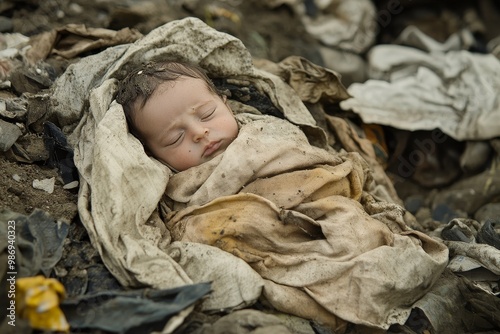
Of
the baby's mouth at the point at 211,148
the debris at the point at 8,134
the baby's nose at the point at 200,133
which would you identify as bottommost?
the debris at the point at 8,134

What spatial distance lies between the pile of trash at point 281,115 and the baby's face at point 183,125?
39cm

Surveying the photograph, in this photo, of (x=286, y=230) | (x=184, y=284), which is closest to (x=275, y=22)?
(x=286, y=230)

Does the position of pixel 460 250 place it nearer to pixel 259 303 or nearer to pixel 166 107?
pixel 259 303

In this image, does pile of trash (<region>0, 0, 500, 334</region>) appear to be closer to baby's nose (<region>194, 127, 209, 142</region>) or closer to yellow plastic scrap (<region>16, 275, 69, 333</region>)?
yellow plastic scrap (<region>16, 275, 69, 333</region>)

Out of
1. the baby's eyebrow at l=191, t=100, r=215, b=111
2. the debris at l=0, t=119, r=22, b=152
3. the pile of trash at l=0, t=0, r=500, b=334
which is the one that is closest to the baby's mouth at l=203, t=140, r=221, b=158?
A: the baby's eyebrow at l=191, t=100, r=215, b=111

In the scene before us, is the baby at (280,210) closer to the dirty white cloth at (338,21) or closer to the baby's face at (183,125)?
the baby's face at (183,125)

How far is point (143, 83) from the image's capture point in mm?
2848

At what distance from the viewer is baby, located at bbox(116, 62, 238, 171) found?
9.13 feet

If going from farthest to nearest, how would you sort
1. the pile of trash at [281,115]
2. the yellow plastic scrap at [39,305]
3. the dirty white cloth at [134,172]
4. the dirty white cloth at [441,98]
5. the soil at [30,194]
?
1. the dirty white cloth at [441,98]
2. the soil at [30,194]
3. the dirty white cloth at [134,172]
4. the pile of trash at [281,115]
5. the yellow plastic scrap at [39,305]

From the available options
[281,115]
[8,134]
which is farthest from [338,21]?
[8,134]

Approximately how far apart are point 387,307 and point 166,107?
Result: 127 cm

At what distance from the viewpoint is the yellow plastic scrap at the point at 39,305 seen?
2.04 m

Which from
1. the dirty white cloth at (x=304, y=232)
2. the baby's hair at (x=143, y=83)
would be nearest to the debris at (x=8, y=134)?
the baby's hair at (x=143, y=83)

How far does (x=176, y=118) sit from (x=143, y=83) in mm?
238
